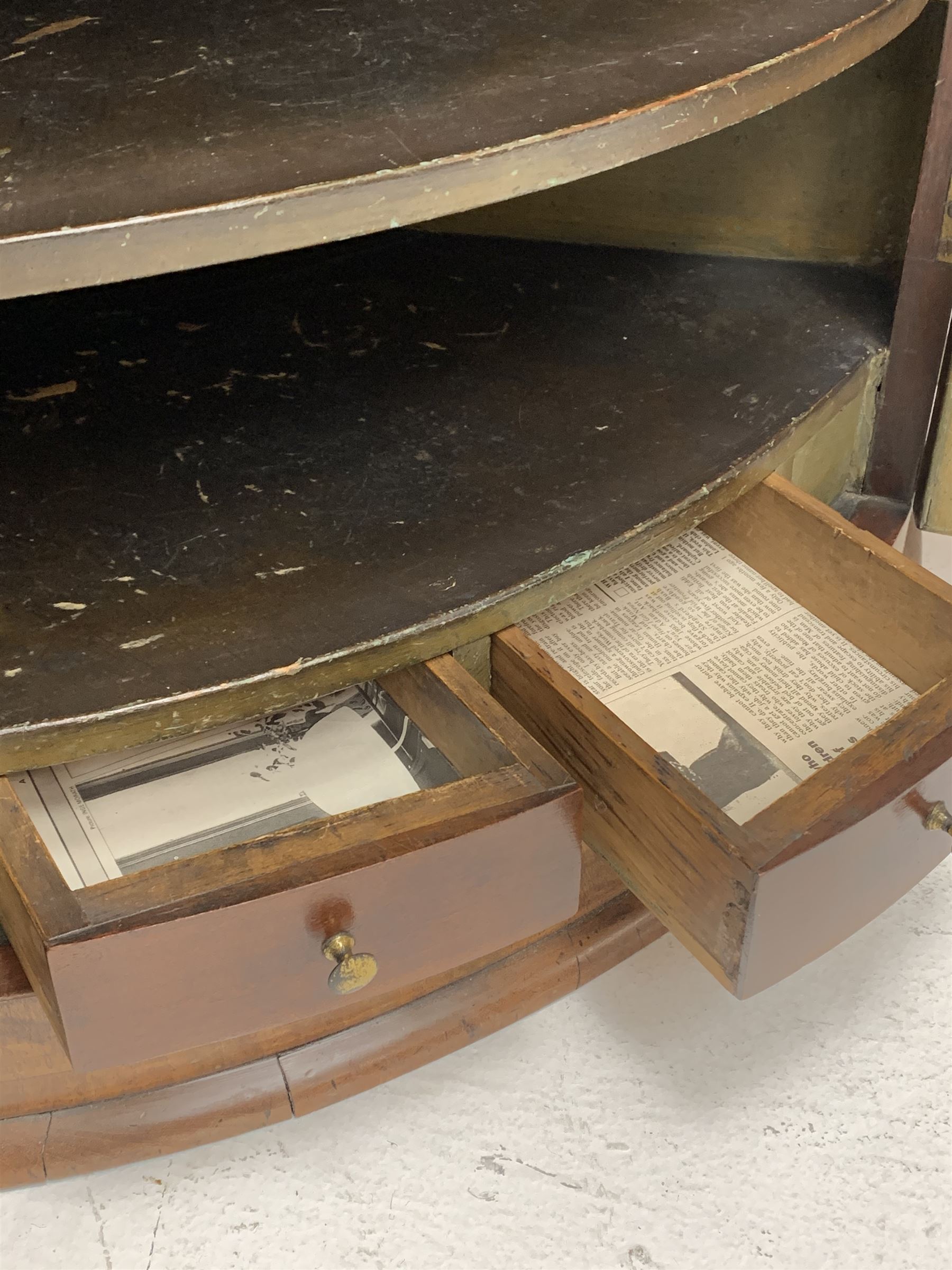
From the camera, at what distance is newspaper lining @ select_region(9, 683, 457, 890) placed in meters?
0.72

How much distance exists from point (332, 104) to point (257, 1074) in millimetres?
535

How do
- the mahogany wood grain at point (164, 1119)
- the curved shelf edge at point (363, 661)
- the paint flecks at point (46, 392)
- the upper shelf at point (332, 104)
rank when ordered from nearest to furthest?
the upper shelf at point (332, 104)
the curved shelf edge at point (363, 661)
the mahogany wood grain at point (164, 1119)
the paint flecks at point (46, 392)

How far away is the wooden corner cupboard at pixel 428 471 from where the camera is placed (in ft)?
2.01

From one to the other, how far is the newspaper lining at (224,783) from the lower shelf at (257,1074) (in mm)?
83

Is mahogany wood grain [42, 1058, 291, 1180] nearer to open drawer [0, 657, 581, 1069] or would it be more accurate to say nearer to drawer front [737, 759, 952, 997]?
open drawer [0, 657, 581, 1069]

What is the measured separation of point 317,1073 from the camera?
2.69ft

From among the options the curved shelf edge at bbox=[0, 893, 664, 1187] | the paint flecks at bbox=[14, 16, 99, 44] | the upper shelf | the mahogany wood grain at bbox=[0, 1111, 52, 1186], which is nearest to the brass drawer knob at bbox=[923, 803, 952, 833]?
the curved shelf edge at bbox=[0, 893, 664, 1187]

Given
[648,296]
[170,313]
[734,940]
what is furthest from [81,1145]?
[648,296]

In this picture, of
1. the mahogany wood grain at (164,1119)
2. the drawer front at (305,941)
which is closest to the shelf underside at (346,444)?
the drawer front at (305,941)

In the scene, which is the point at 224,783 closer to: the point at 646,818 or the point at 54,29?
the point at 646,818

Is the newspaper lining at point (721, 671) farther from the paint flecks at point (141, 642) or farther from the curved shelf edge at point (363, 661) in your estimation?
the paint flecks at point (141, 642)

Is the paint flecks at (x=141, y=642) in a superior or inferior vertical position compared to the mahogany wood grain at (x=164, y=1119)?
superior

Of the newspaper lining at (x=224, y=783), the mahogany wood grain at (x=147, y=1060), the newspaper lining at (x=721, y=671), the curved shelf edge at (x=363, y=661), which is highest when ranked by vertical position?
the curved shelf edge at (x=363, y=661)

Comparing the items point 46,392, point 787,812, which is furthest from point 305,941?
point 46,392
